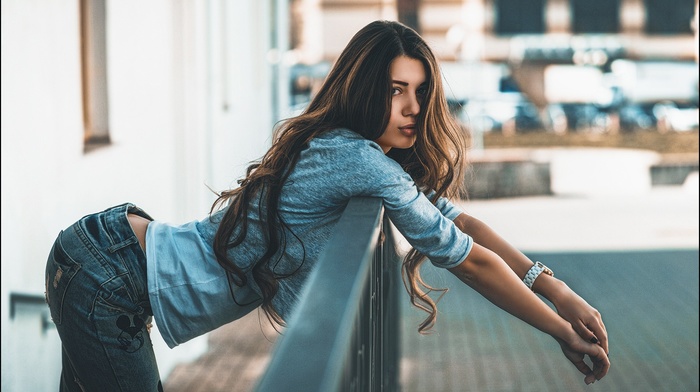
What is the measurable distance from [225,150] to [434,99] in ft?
22.6

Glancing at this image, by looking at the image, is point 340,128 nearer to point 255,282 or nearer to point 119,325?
point 255,282

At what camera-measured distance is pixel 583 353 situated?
2949mm

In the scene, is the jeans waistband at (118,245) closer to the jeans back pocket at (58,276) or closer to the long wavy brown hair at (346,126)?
the jeans back pocket at (58,276)

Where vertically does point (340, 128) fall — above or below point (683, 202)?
above

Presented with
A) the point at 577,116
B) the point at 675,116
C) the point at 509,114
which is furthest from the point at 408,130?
the point at 675,116

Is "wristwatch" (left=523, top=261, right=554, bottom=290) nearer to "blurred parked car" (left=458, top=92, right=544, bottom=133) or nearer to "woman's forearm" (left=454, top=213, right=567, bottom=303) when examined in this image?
"woman's forearm" (left=454, top=213, right=567, bottom=303)

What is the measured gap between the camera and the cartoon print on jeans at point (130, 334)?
2641 millimetres

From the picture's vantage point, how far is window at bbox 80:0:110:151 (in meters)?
5.28

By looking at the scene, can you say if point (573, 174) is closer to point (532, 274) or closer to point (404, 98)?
point (532, 274)

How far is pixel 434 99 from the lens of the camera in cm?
286

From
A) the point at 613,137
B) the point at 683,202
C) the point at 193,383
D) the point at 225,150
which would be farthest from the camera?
the point at 613,137

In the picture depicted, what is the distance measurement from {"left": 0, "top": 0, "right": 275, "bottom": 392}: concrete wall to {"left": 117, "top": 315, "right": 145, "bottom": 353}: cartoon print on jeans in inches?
26.0

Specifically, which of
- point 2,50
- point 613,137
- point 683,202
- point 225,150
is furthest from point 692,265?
point 613,137

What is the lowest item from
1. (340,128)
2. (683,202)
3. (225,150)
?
(683,202)
